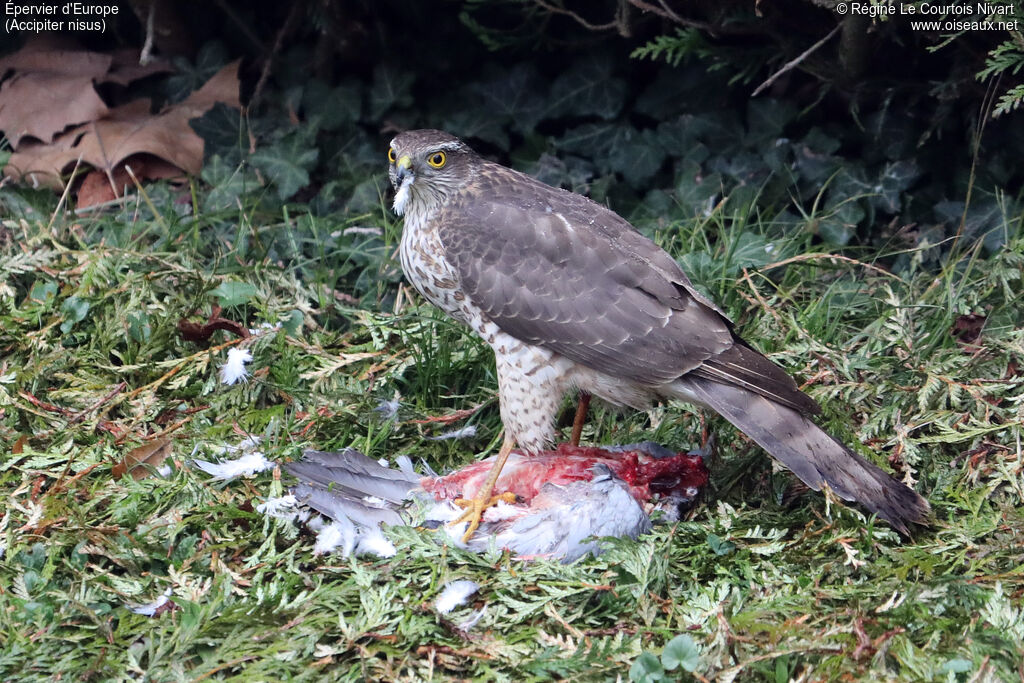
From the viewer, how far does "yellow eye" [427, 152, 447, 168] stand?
3.83 meters

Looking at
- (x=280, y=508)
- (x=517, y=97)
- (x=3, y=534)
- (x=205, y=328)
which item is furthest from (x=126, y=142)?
(x=280, y=508)

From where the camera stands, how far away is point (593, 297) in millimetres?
3570

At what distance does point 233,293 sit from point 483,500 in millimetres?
1793

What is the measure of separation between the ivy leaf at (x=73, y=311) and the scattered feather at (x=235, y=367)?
0.69 meters

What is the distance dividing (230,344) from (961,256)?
315 centimetres

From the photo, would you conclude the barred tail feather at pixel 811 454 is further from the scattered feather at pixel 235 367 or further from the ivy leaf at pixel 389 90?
the ivy leaf at pixel 389 90

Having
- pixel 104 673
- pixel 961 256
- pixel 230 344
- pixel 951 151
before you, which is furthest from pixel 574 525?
pixel 951 151

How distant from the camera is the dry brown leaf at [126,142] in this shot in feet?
18.2

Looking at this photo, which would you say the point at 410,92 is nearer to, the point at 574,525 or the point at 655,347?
the point at 655,347

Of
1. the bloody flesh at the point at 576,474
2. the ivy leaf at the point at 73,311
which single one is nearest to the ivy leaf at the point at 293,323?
the ivy leaf at the point at 73,311

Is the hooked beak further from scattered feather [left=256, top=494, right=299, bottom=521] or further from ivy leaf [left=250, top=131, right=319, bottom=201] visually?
ivy leaf [left=250, top=131, right=319, bottom=201]

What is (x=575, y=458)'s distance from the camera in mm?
3674

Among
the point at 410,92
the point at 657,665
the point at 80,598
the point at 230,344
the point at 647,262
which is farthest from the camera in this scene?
the point at 410,92

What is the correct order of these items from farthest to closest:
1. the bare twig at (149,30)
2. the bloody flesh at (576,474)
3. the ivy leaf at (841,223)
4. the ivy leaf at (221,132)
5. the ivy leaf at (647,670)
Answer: the ivy leaf at (221,132) → the bare twig at (149,30) → the ivy leaf at (841,223) → the bloody flesh at (576,474) → the ivy leaf at (647,670)
